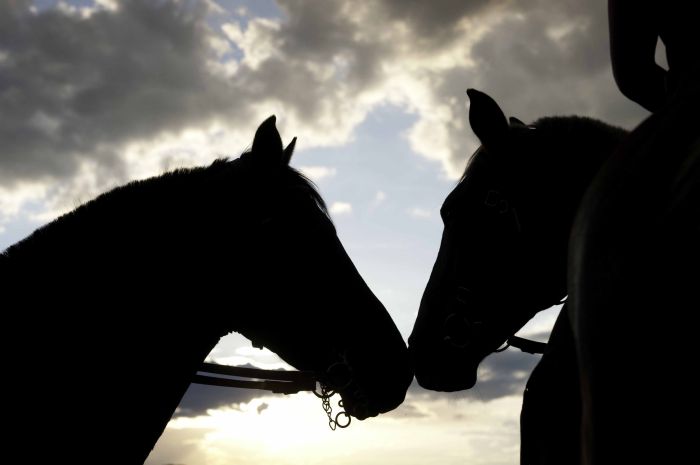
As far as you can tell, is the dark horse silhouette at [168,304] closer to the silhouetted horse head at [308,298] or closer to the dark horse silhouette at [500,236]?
the silhouetted horse head at [308,298]

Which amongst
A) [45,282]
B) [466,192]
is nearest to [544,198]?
Answer: [466,192]

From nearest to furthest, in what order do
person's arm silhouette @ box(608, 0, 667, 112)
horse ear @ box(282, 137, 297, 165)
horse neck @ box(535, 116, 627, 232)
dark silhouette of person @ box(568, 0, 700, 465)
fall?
dark silhouette of person @ box(568, 0, 700, 465) → person's arm silhouette @ box(608, 0, 667, 112) → horse neck @ box(535, 116, 627, 232) → horse ear @ box(282, 137, 297, 165)

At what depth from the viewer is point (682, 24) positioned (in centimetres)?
195

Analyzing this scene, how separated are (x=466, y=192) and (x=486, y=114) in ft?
2.02

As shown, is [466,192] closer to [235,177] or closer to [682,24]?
[235,177]

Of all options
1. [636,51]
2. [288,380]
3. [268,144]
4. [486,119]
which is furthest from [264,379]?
[636,51]

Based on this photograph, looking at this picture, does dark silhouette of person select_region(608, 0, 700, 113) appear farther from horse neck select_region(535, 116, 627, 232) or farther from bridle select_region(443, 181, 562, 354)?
bridle select_region(443, 181, 562, 354)

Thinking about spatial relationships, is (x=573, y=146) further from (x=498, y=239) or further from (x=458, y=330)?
(x=458, y=330)

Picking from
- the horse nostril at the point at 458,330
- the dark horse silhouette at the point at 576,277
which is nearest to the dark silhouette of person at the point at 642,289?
the dark horse silhouette at the point at 576,277

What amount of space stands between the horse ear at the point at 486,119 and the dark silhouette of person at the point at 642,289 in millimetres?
2620

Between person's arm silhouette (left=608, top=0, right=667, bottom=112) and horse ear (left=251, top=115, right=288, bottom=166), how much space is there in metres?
2.66

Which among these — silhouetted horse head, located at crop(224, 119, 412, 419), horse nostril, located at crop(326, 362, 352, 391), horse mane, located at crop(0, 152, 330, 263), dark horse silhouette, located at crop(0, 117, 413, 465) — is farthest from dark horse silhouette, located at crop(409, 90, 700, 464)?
horse mane, located at crop(0, 152, 330, 263)

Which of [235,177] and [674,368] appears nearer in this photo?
[674,368]

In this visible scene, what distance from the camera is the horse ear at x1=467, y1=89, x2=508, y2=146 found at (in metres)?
4.24
